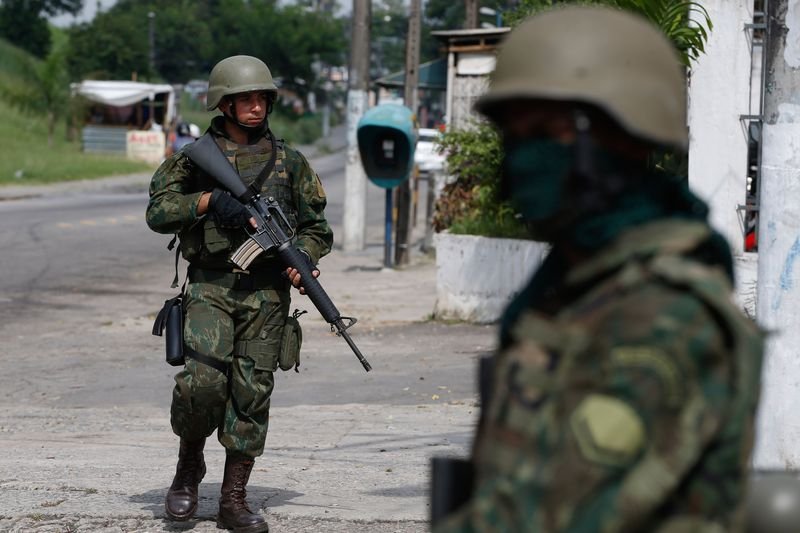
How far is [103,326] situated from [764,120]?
747cm

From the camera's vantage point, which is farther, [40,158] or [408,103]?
[40,158]

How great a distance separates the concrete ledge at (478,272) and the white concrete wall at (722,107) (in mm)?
2312

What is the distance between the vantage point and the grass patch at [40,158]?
33188mm

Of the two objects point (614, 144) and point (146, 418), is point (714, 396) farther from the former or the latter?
point (146, 418)

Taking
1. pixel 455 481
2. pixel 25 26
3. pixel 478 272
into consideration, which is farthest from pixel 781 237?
pixel 25 26

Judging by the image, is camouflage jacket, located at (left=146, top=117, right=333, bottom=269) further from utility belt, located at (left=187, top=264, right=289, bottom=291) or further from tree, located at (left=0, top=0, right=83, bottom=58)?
tree, located at (left=0, top=0, right=83, bottom=58)

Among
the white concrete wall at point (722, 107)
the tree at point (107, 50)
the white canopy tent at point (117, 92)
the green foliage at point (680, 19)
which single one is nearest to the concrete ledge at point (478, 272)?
the white concrete wall at point (722, 107)

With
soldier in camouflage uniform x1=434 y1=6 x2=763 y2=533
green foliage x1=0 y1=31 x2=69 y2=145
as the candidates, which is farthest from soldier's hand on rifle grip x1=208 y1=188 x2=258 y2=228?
green foliage x1=0 y1=31 x2=69 y2=145

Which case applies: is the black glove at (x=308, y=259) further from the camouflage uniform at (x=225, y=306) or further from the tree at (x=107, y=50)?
the tree at (x=107, y=50)

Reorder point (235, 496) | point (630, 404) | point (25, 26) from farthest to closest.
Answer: point (25, 26), point (235, 496), point (630, 404)

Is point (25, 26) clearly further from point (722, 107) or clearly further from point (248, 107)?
point (248, 107)

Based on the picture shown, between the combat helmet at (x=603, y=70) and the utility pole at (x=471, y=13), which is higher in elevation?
the utility pole at (x=471, y=13)

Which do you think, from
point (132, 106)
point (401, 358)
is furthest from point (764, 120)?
point (132, 106)

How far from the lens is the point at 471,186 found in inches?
→ 504
